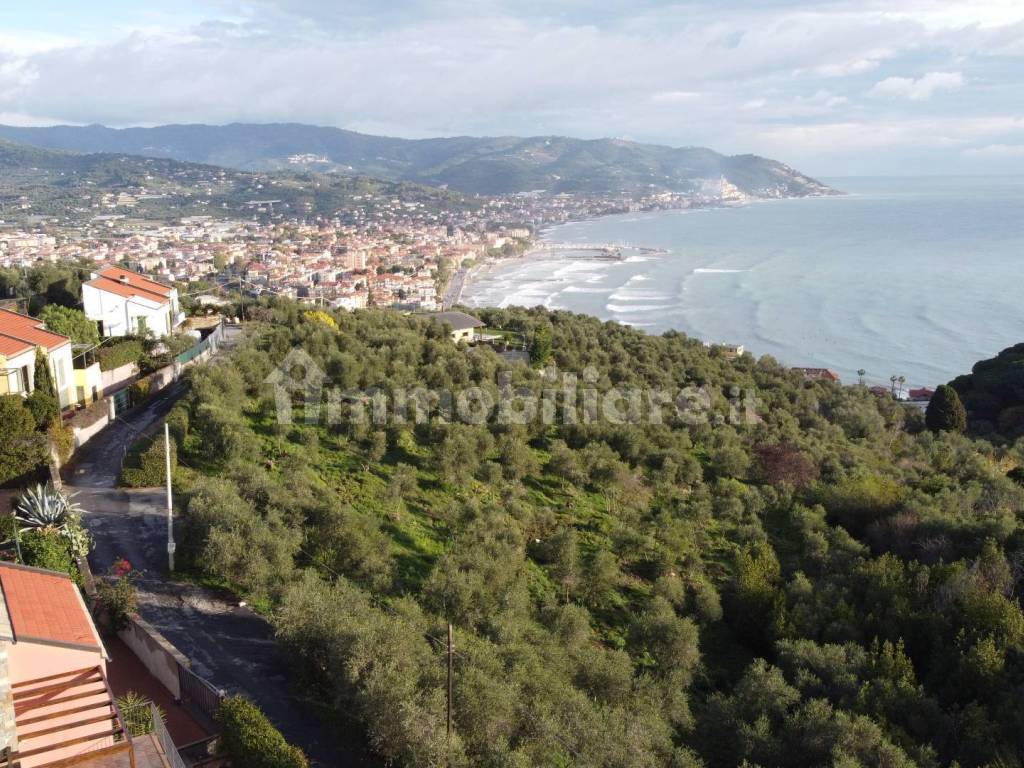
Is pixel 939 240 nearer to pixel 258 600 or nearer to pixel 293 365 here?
pixel 293 365

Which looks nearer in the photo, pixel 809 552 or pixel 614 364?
pixel 809 552

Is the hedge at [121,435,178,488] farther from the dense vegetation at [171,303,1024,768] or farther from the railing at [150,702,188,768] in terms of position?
the railing at [150,702,188,768]

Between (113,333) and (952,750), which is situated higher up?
(113,333)

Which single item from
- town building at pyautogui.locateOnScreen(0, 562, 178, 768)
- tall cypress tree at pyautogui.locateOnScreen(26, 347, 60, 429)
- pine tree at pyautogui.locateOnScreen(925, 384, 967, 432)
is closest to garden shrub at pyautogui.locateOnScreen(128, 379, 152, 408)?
tall cypress tree at pyautogui.locateOnScreen(26, 347, 60, 429)

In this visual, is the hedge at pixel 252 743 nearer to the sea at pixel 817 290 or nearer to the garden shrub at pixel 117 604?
the garden shrub at pixel 117 604

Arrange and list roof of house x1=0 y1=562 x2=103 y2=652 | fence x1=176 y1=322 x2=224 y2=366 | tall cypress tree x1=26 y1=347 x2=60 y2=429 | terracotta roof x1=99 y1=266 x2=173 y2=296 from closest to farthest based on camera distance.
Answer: roof of house x1=0 y1=562 x2=103 y2=652 → tall cypress tree x1=26 y1=347 x2=60 y2=429 → fence x1=176 y1=322 x2=224 y2=366 → terracotta roof x1=99 y1=266 x2=173 y2=296

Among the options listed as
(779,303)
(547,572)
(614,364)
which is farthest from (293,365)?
(779,303)

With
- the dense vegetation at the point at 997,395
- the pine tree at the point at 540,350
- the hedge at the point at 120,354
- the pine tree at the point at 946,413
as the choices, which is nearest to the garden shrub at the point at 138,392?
the hedge at the point at 120,354
